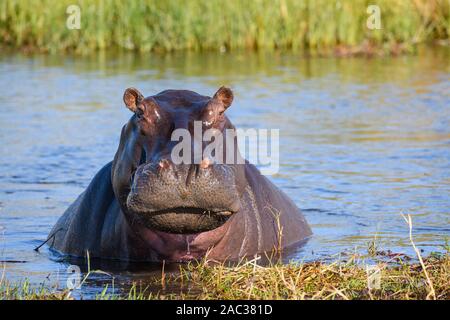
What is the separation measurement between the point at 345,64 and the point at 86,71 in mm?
4457

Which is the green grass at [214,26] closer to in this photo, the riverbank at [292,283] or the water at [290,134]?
the water at [290,134]

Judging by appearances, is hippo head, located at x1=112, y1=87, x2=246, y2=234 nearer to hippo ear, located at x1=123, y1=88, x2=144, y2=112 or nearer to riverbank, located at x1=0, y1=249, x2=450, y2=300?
hippo ear, located at x1=123, y1=88, x2=144, y2=112

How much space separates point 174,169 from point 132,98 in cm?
81

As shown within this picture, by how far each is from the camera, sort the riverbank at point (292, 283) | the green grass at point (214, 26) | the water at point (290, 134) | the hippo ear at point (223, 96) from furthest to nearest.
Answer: the green grass at point (214, 26), the water at point (290, 134), the hippo ear at point (223, 96), the riverbank at point (292, 283)

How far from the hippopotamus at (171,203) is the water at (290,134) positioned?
0.64 feet

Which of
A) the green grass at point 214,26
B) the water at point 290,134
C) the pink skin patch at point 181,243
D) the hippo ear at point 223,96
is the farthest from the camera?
the green grass at point 214,26

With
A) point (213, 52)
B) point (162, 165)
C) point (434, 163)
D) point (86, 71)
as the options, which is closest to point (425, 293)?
point (162, 165)

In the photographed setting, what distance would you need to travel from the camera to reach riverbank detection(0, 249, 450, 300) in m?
5.65

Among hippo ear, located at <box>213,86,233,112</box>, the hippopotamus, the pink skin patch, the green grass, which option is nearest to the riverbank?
the pink skin patch

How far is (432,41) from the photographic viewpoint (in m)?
22.2

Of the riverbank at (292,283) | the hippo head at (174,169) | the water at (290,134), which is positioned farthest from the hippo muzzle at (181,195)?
the water at (290,134)

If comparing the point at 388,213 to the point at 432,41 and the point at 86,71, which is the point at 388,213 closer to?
the point at 86,71

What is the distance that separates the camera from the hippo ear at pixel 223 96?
6227 millimetres

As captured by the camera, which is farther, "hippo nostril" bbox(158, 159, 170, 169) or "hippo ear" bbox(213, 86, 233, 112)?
"hippo ear" bbox(213, 86, 233, 112)
